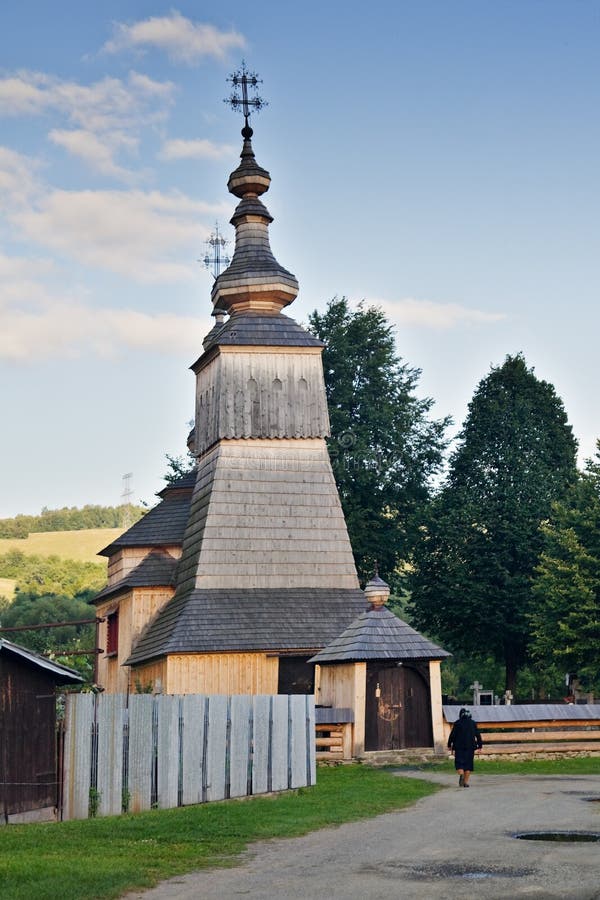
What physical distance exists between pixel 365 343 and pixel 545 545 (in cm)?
1450

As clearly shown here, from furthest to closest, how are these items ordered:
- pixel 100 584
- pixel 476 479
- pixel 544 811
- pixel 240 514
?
pixel 100 584 → pixel 476 479 → pixel 240 514 → pixel 544 811

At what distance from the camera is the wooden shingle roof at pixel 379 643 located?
106 ft

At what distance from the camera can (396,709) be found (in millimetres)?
32281

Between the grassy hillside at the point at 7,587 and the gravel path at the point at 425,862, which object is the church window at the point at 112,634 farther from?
the grassy hillside at the point at 7,587

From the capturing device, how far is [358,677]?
1259 inches

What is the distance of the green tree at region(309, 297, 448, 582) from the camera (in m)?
58.9

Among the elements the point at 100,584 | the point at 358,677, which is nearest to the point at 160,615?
the point at 358,677

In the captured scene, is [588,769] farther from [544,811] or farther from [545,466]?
[545,466]

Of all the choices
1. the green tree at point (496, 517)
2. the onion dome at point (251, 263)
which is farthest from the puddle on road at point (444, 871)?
the green tree at point (496, 517)

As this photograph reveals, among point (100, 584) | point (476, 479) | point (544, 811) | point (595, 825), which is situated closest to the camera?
point (595, 825)

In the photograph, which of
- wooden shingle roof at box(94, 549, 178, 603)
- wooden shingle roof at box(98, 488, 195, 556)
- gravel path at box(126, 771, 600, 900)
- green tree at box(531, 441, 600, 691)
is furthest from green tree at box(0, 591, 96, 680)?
gravel path at box(126, 771, 600, 900)

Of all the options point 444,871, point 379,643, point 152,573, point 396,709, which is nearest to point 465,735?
point 396,709

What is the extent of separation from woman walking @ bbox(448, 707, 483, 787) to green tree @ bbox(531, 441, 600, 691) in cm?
2192

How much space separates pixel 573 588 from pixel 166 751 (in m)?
29.3
